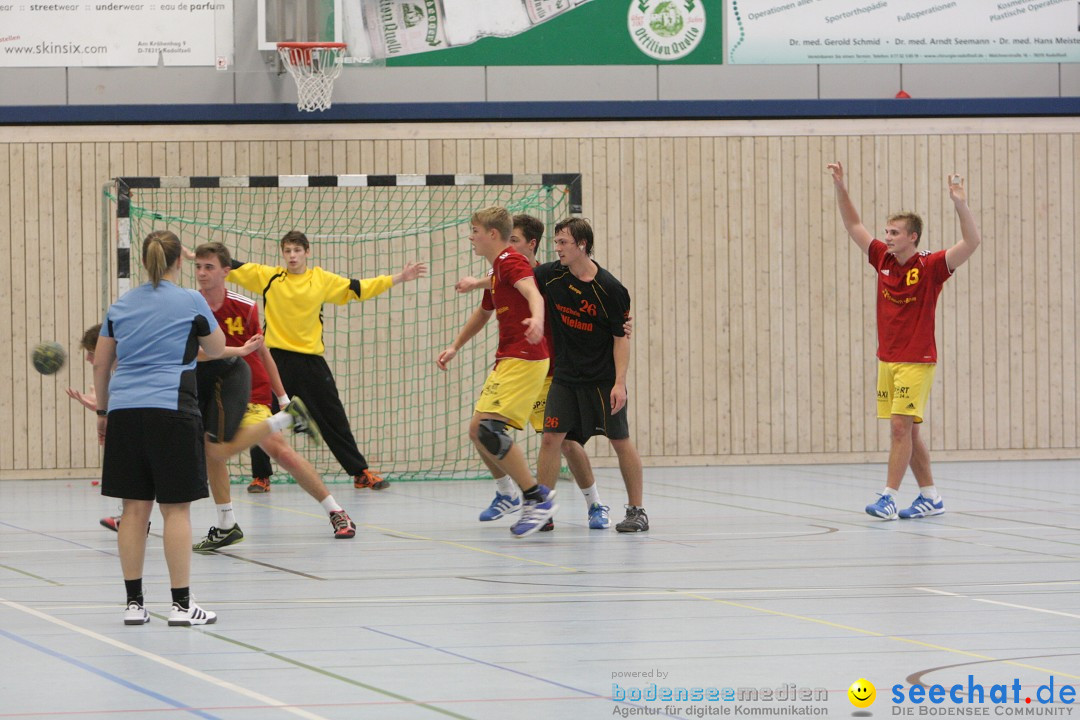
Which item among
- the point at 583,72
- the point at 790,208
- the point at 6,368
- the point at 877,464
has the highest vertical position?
the point at 583,72

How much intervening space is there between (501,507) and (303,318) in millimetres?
2929

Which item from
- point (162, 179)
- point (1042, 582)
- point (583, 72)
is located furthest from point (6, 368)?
point (1042, 582)

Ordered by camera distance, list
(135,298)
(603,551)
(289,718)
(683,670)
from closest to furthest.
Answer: (289,718) → (683,670) → (135,298) → (603,551)

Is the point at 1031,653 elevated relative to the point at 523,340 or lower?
lower

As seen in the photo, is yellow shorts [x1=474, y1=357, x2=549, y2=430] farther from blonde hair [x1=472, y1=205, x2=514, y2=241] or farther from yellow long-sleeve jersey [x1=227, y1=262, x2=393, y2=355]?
yellow long-sleeve jersey [x1=227, y1=262, x2=393, y2=355]

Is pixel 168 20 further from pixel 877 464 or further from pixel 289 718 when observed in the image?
pixel 289 718

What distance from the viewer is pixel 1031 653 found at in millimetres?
5043

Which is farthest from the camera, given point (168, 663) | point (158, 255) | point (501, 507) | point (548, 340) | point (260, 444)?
point (501, 507)

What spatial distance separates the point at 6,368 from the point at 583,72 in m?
6.28

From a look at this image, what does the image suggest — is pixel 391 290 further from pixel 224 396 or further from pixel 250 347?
pixel 250 347

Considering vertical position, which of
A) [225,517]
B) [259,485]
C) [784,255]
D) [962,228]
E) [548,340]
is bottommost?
[259,485]

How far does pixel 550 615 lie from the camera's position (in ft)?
19.4

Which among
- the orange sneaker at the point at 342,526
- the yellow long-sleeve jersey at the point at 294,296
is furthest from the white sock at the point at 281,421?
the yellow long-sleeve jersey at the point at 294,296

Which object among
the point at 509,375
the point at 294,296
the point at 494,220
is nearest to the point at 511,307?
the point at 509,375
